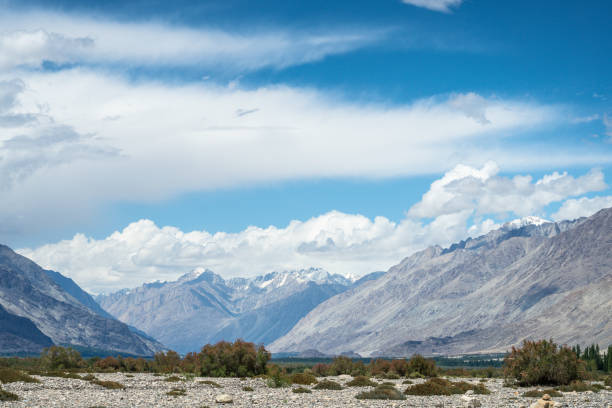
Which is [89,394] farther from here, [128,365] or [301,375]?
[128,365]

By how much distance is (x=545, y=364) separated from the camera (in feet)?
214

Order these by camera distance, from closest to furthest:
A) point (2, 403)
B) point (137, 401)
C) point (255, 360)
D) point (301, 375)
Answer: point (2, 403) → point (137, 401) → point (301, 375) → point (255, 360)

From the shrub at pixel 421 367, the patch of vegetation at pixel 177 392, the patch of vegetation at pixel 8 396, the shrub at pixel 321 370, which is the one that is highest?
the patch of vegetation at pixel 8 396

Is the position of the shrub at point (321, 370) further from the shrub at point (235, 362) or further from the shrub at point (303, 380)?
the shrub at point (303, 380)

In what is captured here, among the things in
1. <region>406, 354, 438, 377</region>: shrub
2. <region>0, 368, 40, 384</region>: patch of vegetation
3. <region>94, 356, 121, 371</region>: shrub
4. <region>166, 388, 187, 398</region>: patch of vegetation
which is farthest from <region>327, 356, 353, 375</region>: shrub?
<region>0, 368, 40, 384</region>: patch of vegetation

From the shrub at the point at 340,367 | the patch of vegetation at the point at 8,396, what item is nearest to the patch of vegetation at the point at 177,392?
the patch of vegetation at the point at 8,396

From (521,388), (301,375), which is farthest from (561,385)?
(301,375)

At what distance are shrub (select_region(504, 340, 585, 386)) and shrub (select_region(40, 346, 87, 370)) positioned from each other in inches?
2602

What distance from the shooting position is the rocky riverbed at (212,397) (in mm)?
46656

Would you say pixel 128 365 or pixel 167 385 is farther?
pixel 128 365

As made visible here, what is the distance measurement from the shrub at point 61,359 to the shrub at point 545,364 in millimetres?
66096

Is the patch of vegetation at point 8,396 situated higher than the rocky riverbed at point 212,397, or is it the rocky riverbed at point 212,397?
the patch of vegetation at point 8,396

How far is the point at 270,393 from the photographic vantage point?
5784 centimetres

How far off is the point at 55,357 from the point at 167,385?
46.3 m
